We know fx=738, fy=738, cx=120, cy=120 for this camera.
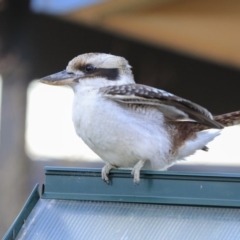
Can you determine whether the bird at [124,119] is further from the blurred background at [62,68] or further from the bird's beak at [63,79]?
the blurred background at [62,68]

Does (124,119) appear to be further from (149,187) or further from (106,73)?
(149,187)

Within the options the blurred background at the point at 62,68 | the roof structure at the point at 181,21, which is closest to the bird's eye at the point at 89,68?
the roof structure at the point at 181,21

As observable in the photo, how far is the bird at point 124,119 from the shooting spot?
2.00 meters

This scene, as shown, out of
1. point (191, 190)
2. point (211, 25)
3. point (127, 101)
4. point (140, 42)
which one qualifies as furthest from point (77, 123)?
point (140, 42)

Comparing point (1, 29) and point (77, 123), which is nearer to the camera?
point (77, 123)

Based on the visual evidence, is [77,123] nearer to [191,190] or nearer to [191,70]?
[191,190]

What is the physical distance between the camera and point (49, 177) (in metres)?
1.70

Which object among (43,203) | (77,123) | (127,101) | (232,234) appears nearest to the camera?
(232,234)

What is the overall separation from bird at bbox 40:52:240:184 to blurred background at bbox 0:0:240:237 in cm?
178

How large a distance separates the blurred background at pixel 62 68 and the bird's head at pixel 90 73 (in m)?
1.72

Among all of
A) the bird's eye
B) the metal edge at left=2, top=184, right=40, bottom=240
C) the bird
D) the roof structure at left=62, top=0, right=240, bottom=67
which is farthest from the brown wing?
the roof structure at left=62, top=0, right=240, bottom=67

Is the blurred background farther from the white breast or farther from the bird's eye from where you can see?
the white breast

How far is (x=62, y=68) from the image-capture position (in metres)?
4.22

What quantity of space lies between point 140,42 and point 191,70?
0.33 metres
